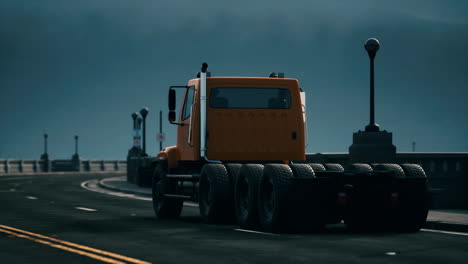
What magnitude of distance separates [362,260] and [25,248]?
5.07 m

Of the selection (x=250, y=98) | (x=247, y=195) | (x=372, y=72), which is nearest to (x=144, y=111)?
(x=372, y=72)

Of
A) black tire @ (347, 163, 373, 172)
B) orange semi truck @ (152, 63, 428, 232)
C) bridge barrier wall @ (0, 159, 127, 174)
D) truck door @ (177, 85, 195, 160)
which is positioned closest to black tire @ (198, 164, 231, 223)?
orange semi truck @ (152, 63, 428, 232)

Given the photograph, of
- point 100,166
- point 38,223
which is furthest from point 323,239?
point 100,166

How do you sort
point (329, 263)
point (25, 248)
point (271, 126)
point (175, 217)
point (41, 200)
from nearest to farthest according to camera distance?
point (329, 263) < point (25, 248) < point (271, 126) < point (175, 217) < point (41, 200)

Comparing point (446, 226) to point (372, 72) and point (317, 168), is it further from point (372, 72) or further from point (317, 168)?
point (372, 72)

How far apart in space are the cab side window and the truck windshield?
0.61 metres

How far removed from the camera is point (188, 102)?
66.0 ft

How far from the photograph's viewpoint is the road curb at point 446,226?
16.6 m

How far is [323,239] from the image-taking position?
48.4 feet

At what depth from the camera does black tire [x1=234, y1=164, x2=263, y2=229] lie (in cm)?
1694

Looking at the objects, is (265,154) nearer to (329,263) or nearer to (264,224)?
(264,224)

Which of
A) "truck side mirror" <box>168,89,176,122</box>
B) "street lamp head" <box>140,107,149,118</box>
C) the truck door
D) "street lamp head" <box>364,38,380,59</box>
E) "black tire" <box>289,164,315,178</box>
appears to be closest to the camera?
"black tire" <box>289,164,315,178</box>

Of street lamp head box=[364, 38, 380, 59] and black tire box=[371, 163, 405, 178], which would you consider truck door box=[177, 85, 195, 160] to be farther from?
street lamp head box=[364, 38, 380, 59]

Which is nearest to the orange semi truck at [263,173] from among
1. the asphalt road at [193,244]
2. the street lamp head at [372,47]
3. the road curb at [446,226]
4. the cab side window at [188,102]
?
the cab side window at [188,102]
